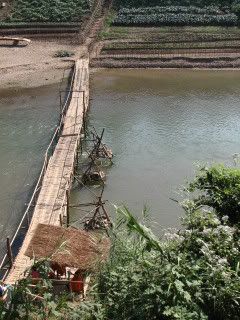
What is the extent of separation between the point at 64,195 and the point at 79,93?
1323 centimetres

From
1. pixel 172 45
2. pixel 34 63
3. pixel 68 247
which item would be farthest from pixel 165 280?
pixel 172 45

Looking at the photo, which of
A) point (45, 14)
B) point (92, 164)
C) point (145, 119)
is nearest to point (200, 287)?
point (92, 164)

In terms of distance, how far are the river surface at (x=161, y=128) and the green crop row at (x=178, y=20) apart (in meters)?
7.65

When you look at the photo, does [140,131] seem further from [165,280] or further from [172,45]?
[165,280]

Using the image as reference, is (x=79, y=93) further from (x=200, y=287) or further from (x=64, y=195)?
(x=200, y=287)

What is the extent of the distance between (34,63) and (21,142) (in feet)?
46.8

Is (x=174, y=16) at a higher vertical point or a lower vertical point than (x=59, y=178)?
higher

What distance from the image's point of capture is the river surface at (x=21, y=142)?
22.5m

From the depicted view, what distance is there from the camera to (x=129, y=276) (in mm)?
10852

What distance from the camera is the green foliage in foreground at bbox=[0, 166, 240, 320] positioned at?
10.3 m

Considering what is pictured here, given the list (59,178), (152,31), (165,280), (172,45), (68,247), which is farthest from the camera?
(152,31)

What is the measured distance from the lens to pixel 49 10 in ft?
155

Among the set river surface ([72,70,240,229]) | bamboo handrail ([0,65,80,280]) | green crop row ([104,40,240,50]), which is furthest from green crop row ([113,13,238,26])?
bamboo handrail ([0,65,80,280])

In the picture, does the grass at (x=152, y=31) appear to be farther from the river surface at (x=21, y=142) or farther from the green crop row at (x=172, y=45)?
the river surface at (x=21, y=142)
